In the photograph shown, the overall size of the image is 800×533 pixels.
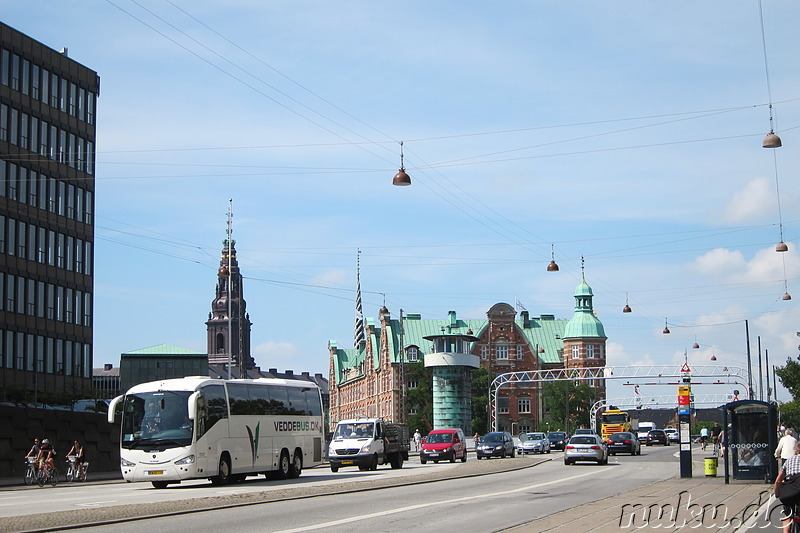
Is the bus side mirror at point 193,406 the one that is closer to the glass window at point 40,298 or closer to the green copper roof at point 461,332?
the glass window at point 40,298

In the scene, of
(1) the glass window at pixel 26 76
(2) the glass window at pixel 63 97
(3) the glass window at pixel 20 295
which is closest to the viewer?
(1) the glass window at pixel 26 76

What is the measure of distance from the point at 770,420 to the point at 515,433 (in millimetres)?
106212

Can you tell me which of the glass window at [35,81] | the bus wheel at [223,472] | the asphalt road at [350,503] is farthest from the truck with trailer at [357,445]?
the glass window at [35,81]

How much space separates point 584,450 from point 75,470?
66.7 ft

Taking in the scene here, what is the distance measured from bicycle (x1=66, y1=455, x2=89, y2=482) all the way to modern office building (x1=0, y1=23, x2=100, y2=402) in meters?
17.8

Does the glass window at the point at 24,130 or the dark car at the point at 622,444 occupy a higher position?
the glass window at the point at 24,130

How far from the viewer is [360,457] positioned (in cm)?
4044

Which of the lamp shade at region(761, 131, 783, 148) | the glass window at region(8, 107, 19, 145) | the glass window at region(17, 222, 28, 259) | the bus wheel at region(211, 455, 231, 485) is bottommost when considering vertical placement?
the bus wheel at region(211, 455, 231, 485)

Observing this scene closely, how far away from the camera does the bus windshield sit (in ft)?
100

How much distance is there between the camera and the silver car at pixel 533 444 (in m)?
70.8

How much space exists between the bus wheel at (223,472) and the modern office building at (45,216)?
27728mm

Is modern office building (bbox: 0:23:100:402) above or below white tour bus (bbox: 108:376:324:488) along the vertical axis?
above

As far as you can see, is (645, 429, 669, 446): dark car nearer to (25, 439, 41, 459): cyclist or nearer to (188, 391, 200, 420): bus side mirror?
(25, 439, 41, 459): cyclist

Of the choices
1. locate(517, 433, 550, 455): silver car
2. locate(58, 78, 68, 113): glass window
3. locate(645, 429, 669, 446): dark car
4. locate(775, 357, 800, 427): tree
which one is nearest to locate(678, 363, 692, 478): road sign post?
locate(517, 433, 550, 455): silver car
